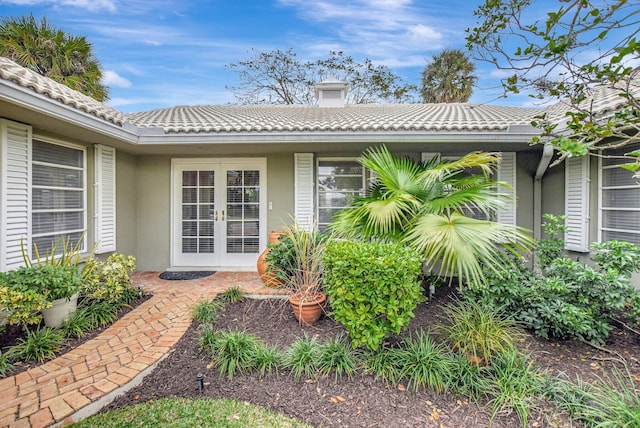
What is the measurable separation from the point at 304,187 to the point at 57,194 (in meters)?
4.32

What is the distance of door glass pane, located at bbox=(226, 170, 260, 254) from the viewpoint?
659 centimetres

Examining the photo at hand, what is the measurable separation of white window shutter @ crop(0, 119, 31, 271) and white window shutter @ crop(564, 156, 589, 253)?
857cm

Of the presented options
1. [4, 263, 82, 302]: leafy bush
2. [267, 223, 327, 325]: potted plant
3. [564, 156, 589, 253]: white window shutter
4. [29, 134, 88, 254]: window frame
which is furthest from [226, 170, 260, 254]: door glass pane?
[564, 156, 589, 253]: white window shutter

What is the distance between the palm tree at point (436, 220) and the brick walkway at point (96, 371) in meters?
2.65

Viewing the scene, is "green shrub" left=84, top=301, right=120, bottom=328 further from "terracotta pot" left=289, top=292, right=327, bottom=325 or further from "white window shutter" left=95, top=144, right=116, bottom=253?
"terracotta pot" left=289, top=292, right=327, bottom=325

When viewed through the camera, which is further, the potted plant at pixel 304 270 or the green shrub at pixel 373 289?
the potted plant at pixel 304 270

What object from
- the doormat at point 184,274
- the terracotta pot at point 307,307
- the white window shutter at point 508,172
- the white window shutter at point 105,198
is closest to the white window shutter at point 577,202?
the white window shutter at point 508,172

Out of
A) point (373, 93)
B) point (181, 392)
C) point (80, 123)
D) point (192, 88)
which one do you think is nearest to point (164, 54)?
point (192, 88)

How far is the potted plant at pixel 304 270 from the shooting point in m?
3.96

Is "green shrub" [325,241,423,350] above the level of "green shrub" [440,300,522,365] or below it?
above

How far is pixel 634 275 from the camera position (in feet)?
14.3

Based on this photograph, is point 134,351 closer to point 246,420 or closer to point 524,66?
point 246,420

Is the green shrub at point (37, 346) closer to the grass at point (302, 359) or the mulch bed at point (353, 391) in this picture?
the mulch bed at point (353, 391)

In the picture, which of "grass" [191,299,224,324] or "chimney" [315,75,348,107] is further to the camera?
"chimney" [315,75,348,107]
